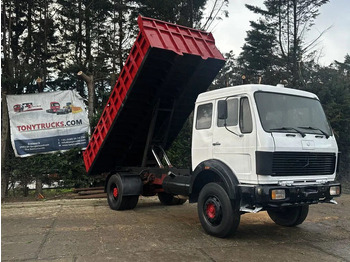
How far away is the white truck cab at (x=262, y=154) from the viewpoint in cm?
492

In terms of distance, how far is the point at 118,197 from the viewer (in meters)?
7.93

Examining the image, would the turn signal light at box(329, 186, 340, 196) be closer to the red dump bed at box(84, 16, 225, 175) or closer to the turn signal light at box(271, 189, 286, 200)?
the turn signal light at box(271, 189, 286, 200)

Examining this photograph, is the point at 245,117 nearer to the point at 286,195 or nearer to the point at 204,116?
the point at 204,116

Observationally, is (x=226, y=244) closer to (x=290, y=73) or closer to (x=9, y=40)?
(x=9, y=40)

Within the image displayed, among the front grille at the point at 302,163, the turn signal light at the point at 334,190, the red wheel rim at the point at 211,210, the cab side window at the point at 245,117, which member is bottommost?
the red wheel rim at the point at 211,210

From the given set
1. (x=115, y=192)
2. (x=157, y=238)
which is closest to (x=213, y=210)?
(x=157, y=238)

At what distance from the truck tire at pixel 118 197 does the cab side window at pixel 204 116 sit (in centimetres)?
266

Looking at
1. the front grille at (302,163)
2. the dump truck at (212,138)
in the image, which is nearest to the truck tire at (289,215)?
the dump truck at (212,138)

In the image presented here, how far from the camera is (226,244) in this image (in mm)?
5164

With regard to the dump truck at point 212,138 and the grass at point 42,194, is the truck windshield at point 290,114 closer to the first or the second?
the dump truck at point 212,138

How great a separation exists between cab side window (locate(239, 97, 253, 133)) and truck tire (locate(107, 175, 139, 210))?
3.62m

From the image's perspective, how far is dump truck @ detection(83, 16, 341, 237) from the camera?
5012 millimetres

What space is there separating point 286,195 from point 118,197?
14.1 ft

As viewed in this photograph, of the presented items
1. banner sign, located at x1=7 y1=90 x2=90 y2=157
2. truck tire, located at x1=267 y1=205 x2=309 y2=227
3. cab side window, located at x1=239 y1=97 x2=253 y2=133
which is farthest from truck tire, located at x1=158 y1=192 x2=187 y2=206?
cab side window, located at x1=239 y1=97 x2=253 y2=133
